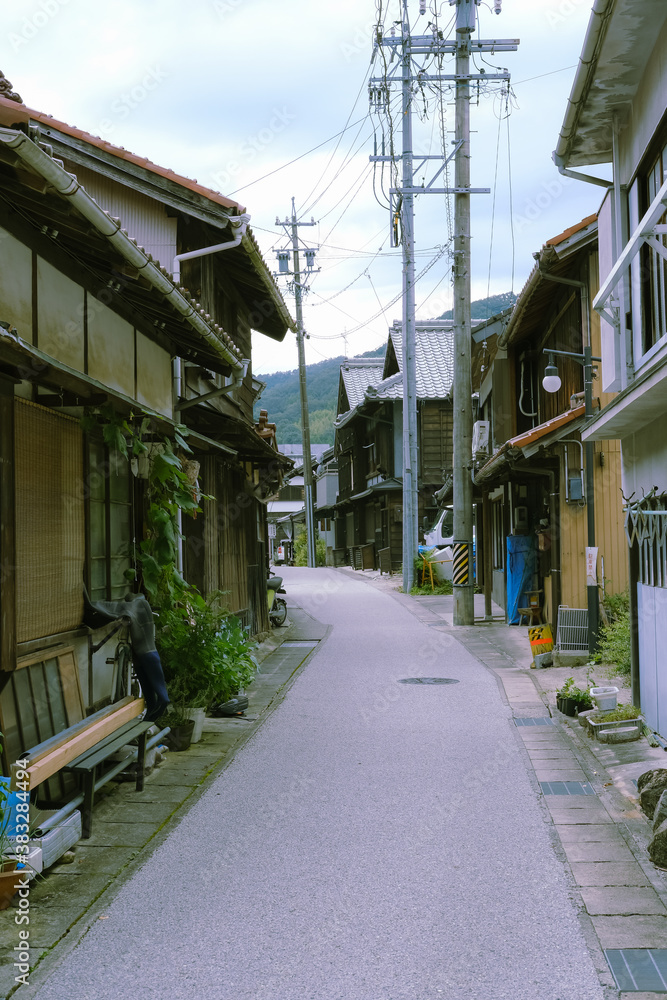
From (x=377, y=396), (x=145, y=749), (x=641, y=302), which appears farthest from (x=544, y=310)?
(x=377, y=396)

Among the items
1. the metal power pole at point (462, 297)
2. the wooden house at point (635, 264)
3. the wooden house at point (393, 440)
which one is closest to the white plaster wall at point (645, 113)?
the wooden house at point (635, 264)

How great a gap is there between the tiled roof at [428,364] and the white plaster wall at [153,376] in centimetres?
2910

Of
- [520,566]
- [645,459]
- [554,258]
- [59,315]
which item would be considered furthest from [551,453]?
[59,315]

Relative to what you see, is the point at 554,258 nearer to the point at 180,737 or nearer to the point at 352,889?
the point at 180,737

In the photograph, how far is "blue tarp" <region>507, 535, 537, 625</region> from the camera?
64.3 ft

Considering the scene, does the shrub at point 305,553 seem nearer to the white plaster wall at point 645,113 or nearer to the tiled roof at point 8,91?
the white plaster wall at point 645,113

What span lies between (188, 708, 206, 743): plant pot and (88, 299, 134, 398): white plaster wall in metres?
3.41

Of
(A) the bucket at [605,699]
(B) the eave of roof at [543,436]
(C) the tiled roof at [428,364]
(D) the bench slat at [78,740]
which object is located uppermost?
(C) the tiled roof at [428,364]

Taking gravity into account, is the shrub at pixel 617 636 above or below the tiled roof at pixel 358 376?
below

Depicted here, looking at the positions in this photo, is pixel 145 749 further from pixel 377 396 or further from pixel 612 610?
pixel 377 396

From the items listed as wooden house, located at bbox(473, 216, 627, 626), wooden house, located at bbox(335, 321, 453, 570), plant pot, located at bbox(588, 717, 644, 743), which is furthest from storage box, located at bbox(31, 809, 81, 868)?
wooden house, located at bbox(335, 321, 453, 570)

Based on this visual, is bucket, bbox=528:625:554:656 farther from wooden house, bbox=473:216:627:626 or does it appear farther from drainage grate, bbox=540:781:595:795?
drainage grate, bbox=540:781:595:795

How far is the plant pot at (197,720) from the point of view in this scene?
9.25 m

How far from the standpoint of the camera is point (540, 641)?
14547mm
